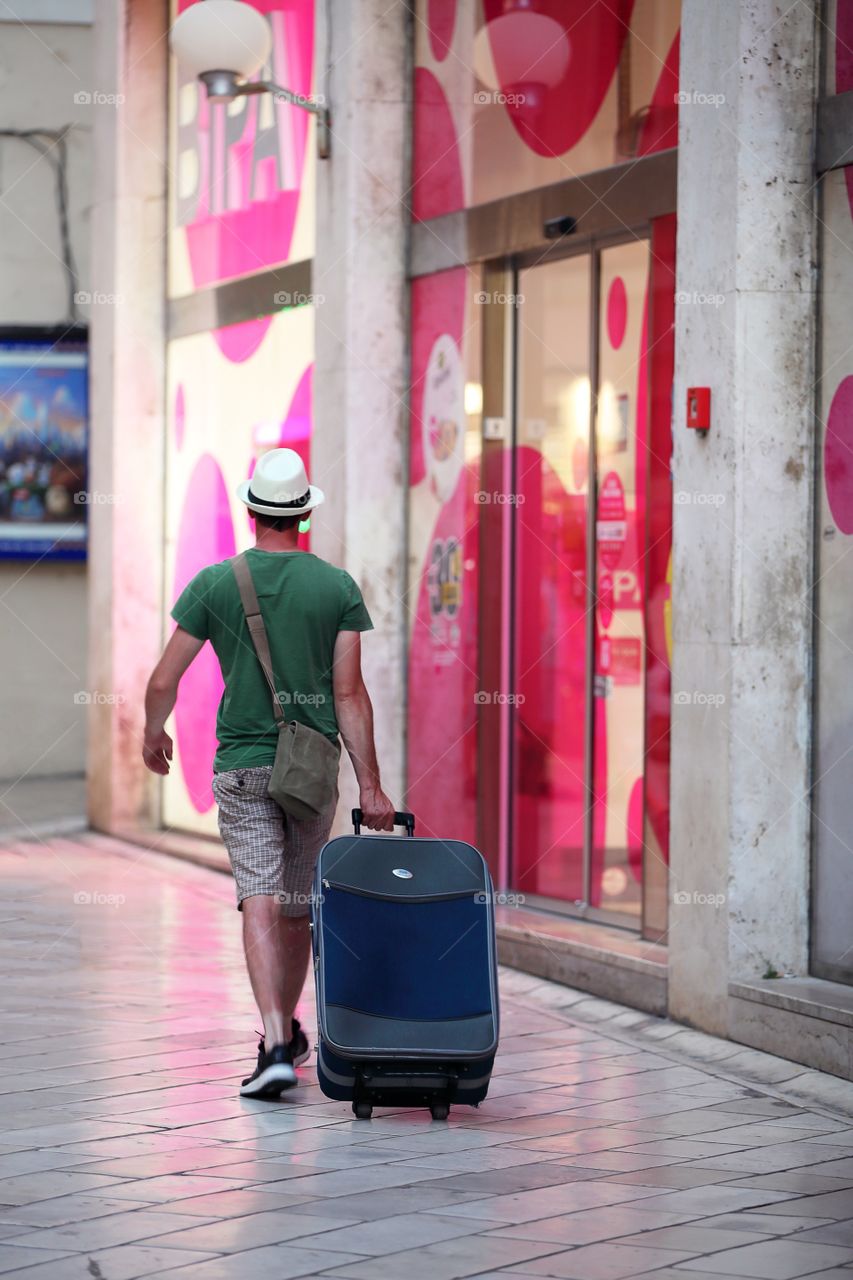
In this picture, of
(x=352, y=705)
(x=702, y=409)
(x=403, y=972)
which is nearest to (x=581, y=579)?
(x=702, y=409)

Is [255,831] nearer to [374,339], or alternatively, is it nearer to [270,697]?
[270,697]

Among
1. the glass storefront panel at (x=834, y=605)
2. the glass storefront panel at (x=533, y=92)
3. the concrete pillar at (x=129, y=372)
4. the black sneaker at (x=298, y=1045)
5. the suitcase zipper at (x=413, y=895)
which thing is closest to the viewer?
the suitcase zipper at (x=413, y=895)

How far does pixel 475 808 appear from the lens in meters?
9.62

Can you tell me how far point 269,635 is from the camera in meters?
6.11

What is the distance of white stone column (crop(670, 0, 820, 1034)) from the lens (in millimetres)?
7129

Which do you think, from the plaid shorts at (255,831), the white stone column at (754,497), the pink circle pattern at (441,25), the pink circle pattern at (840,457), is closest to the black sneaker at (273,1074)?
the plaid shorts at (255,831)

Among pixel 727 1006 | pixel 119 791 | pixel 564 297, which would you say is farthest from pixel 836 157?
pixel 119 791

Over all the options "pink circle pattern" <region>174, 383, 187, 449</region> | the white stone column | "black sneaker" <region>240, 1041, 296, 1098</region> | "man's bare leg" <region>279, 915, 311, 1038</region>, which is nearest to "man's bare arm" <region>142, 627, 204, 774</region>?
"man's bare leg" <region>279, 915, 311, 1038</region>

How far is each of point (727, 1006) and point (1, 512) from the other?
10969mm

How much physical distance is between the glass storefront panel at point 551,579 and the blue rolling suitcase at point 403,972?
10.0 feet

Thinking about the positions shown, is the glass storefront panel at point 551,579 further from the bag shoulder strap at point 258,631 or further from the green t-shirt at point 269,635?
the bag shoulder strap at point 258,631

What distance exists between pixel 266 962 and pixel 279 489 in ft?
4.61

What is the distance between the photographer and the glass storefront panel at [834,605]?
709 centimetres

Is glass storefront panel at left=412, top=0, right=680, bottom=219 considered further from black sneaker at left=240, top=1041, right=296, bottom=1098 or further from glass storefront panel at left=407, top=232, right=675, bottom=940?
black sneaker at left=240, top=1041, right=296, bottom=1098
